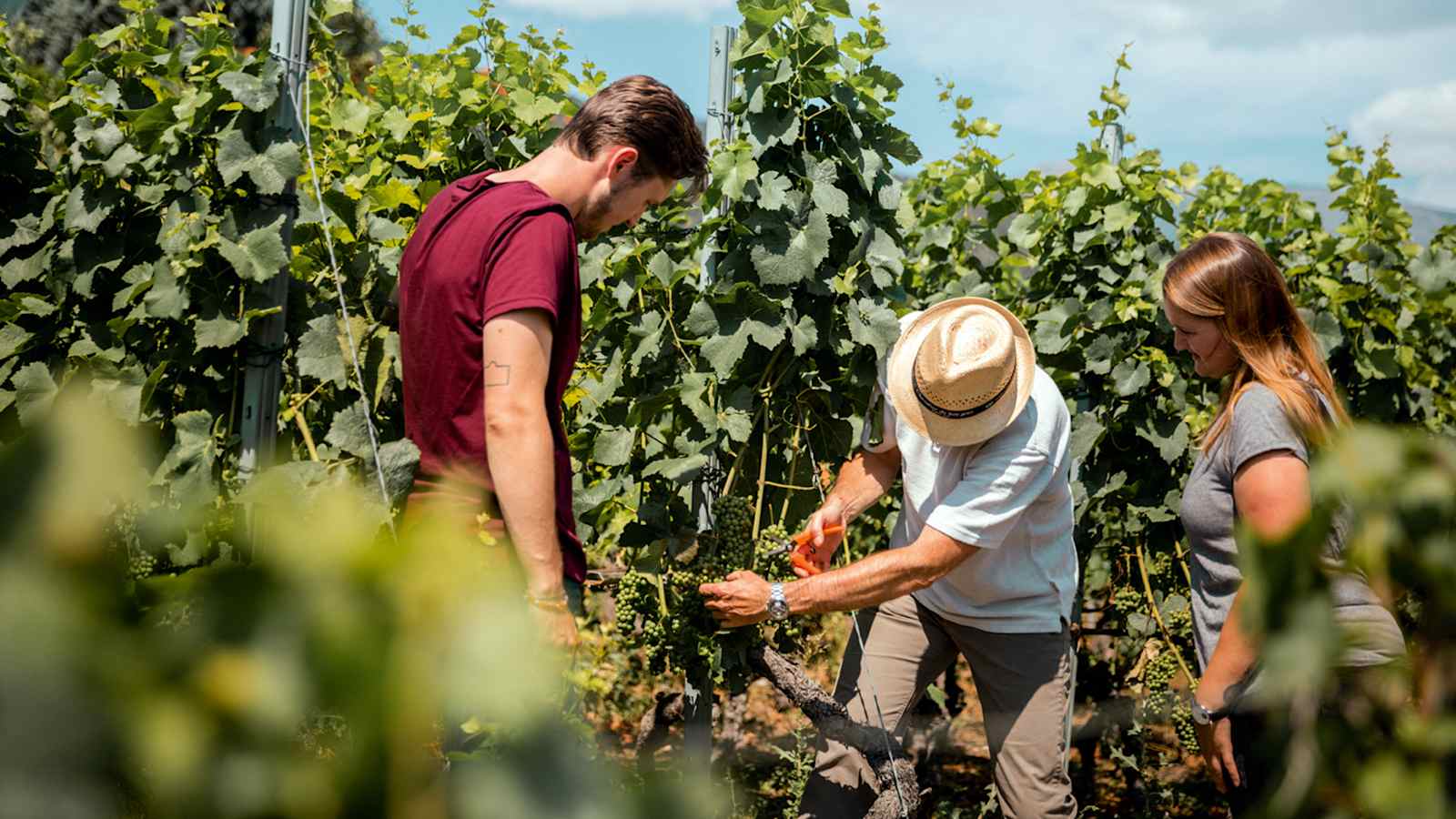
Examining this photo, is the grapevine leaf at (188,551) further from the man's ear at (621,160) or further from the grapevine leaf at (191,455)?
the grapevine leaf at (191,455)

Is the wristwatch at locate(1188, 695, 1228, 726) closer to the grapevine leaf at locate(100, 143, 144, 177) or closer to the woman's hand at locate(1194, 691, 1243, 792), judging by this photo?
the woman's hand at locate(1194, 691, 1243, 792)

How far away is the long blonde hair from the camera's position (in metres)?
2.27

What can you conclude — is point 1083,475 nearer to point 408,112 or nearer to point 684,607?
point 684,607

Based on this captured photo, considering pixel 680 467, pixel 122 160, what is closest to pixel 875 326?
pixel 680 467

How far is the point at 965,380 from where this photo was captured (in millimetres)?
2381

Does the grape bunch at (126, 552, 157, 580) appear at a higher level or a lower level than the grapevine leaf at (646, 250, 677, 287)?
lower

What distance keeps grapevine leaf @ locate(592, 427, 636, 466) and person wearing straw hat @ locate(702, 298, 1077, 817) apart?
0.50 meters

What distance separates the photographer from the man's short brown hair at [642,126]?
206 centimetres

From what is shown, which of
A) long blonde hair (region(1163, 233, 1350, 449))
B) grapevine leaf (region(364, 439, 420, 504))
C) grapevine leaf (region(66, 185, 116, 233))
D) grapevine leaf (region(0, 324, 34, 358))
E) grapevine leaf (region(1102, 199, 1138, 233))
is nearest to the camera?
grapevine leaf (region(364, 439, 420, 504))

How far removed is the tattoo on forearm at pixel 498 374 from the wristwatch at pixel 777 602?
0.83 m

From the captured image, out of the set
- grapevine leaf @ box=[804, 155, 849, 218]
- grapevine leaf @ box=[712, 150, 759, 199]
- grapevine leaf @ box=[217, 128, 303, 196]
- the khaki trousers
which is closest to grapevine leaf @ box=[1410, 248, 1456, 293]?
the khaki trousers

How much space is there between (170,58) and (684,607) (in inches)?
69.1

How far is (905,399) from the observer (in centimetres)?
263

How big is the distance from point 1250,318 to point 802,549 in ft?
3.53
